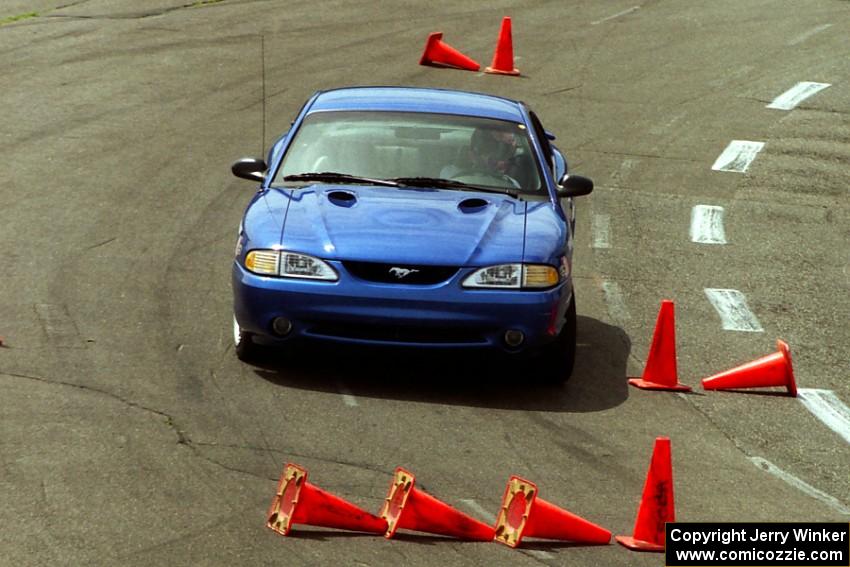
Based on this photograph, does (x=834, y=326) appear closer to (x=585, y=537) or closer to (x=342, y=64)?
(x=585, y=537)

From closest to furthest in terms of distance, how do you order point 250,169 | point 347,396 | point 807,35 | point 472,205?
1. point 347,396
2. point 472,205
3. point 250,169
4. point 807,35

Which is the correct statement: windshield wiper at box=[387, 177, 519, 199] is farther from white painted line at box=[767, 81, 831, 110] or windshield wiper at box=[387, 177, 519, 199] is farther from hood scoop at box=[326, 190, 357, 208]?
white painted line at box=[767, 81, 831, 110]

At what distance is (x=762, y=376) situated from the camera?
398 inches

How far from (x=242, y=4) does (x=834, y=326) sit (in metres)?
16.4

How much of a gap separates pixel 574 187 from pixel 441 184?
0.95 metres

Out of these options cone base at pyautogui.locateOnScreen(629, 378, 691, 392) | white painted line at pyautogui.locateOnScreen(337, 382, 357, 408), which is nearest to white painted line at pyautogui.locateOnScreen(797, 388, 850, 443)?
cone base at pyautogui.locateOnScreen(629, 378, 691, 392)

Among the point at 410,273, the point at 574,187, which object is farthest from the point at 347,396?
the point at 574,187

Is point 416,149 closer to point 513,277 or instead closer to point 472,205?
point 472,205

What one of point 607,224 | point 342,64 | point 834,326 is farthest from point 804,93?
point 834,326

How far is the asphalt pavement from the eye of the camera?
739 centimetres

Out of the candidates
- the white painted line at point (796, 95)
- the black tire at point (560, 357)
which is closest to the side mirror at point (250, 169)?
the black tire at point (560, 357)

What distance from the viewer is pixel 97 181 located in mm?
15141

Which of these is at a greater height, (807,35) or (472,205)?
(472,205)

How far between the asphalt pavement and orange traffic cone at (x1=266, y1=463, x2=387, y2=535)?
0.27 ft
